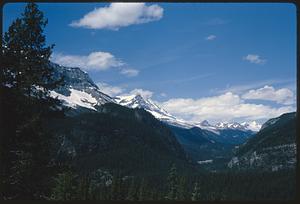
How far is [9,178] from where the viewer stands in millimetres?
8281

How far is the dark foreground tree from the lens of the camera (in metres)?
Result: 8.12

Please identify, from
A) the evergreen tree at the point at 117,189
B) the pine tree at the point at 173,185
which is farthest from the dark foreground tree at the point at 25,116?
the evergreen tree at the point at 117,189

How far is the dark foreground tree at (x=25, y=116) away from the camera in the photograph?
812cm

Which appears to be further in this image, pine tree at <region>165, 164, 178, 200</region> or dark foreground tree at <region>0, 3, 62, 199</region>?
pine tree at <region>165, 164, 178, 200</region>

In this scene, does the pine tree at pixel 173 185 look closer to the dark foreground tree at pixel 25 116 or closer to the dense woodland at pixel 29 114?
the dense woodland at pixel 29 114

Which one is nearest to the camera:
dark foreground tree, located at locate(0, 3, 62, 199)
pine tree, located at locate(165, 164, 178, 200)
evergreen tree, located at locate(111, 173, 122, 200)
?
dark foreground tree, located at locate(0, 3, 62, 199)

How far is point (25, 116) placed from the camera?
27.6 ft

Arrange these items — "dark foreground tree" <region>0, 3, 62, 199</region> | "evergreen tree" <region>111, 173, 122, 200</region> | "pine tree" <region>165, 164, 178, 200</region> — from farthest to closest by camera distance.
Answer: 1. "evergreen tree" <region>111, 173, 122, 200</region>
2. "pine tree" <region>165, 164, 178, 200</region>
3. "dark foreground tree" <region>0, 3, 62, 199</region>

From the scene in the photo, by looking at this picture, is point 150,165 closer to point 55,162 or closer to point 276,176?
point 276,176

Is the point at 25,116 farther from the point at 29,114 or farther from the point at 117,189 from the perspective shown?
the point at 117,189

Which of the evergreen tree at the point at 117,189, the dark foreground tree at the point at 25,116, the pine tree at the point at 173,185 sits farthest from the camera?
the evergreen tree at the point at 117,189

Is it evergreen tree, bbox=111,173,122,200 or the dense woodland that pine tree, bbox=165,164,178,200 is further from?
the dense woodland

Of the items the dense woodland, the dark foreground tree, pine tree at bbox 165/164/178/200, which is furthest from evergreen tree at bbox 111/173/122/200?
the dark foreground tree

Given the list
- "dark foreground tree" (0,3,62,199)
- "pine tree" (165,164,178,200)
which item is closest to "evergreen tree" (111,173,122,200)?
"pine tree" (165,164,178,200)
